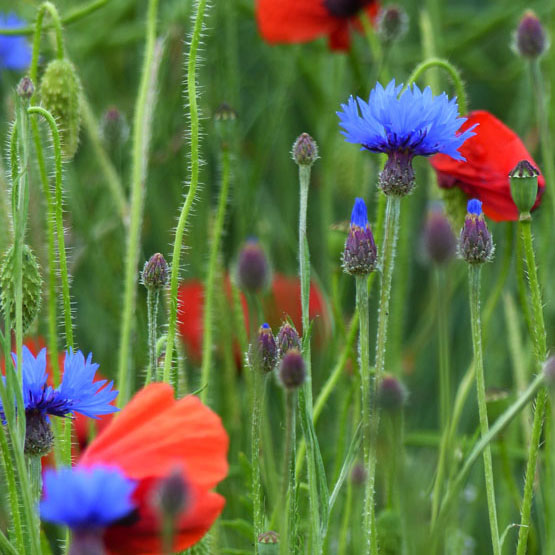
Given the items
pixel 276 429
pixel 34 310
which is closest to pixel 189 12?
pixel 276 429

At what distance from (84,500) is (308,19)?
0.70m

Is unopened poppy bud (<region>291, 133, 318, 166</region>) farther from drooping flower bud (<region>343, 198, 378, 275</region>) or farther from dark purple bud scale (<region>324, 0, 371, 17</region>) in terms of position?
dark purple bud scale (<region>324, 0, 371, 17</region>)

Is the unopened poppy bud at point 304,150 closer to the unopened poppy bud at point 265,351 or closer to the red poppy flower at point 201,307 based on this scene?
the unopened poppy bud at point 265,351

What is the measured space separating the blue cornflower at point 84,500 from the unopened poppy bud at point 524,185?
27 cm

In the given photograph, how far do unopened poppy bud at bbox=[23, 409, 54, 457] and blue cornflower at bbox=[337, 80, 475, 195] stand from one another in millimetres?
191

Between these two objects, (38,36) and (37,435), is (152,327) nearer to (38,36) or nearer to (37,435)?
(37,435)

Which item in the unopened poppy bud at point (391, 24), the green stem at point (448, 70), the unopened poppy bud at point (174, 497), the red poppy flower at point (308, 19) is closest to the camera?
the unopened poppy bud at point (174, 497)

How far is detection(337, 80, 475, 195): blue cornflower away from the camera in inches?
19.8

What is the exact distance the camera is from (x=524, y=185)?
1.67 feet

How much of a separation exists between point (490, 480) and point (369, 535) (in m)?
0.07

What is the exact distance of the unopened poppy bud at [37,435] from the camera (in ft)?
1.49

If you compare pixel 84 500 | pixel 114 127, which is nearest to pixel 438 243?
pixel 84 500

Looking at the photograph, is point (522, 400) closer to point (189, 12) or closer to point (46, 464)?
point (46, 464)

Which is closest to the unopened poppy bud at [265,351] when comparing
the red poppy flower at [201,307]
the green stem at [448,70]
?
the green stem at [448,70]
